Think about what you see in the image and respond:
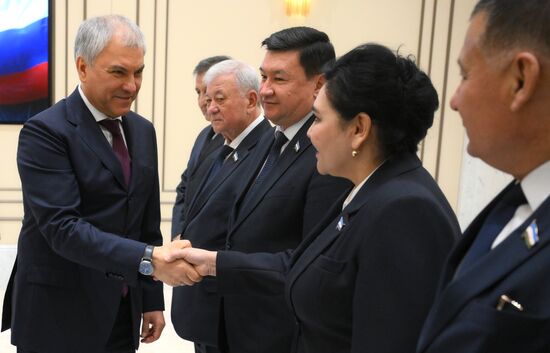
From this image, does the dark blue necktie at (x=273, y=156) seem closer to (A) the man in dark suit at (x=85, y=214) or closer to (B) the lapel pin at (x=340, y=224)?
(A) the man in dark suit at (x=85, y=214)

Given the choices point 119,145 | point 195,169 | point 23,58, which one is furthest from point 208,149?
point 23,58

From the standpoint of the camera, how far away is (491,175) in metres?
5.10

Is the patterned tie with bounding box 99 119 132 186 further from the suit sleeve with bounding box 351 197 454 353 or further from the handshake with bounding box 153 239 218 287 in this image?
the suit sleeve with bounding box 351 197 454 353

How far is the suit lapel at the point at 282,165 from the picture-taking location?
193 cm

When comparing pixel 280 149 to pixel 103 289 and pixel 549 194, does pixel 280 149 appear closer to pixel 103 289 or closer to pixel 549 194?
pixel 103 289

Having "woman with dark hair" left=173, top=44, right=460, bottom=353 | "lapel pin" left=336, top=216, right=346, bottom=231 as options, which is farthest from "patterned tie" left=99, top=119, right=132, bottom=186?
"lapel pin" left=336, top=216, right=346, bottom=231

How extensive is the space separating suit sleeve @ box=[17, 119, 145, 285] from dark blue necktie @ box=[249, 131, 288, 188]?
0.49 meters

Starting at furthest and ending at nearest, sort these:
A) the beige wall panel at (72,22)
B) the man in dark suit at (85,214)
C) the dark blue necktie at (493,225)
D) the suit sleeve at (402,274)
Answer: the beige wall panel at (72,22), the man in dark suit at (85,214), the suit sleeve at (402,274), the dark blue necktie at (493,225)

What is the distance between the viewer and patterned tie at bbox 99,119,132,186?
2.07 meters

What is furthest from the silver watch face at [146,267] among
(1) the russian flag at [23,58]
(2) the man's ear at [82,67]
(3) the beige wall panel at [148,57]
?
(1) the russian flag at [23,58]

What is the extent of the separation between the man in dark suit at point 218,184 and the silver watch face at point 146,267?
217 millimetres

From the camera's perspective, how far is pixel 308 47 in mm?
2072

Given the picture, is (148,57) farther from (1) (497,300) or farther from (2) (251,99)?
(1) (497,300)

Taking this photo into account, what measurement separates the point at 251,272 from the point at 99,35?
940 mm
